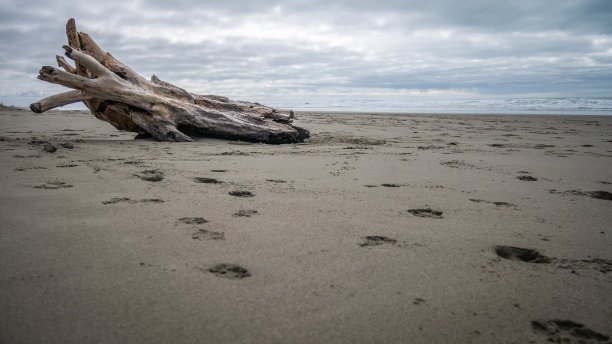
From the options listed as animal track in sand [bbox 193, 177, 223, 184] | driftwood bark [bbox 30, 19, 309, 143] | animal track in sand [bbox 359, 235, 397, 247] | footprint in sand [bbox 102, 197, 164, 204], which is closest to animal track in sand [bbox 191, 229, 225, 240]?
footprint in sand [bbox 102, 197, 164, 204]

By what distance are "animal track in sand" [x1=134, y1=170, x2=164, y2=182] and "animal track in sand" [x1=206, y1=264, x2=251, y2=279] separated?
1.99 m

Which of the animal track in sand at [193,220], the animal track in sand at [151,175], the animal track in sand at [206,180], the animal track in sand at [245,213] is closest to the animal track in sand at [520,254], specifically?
the animal track in sand at [245,213]

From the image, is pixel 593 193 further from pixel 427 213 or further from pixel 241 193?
pixel 241 193

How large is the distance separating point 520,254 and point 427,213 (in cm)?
77

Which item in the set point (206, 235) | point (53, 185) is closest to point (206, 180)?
point (53, 185)

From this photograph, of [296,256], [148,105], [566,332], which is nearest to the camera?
[566,332]

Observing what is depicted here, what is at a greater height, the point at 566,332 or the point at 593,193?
the point at 593,193

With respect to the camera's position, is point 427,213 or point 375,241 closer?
point 375,241

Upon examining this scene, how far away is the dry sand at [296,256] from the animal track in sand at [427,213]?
16 mm

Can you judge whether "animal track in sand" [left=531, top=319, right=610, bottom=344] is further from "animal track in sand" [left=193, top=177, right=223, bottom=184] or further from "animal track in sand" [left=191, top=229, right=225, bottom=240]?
"animal track in sand" [left=193, top=177, right=223, bottom=184]

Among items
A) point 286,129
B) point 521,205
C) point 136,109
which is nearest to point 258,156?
point 286,129

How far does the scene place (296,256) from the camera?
1.98 meters

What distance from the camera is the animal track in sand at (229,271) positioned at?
5.80ft

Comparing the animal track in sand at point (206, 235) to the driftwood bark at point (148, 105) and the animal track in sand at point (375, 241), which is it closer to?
the animal track in sand at point (375, 241)
